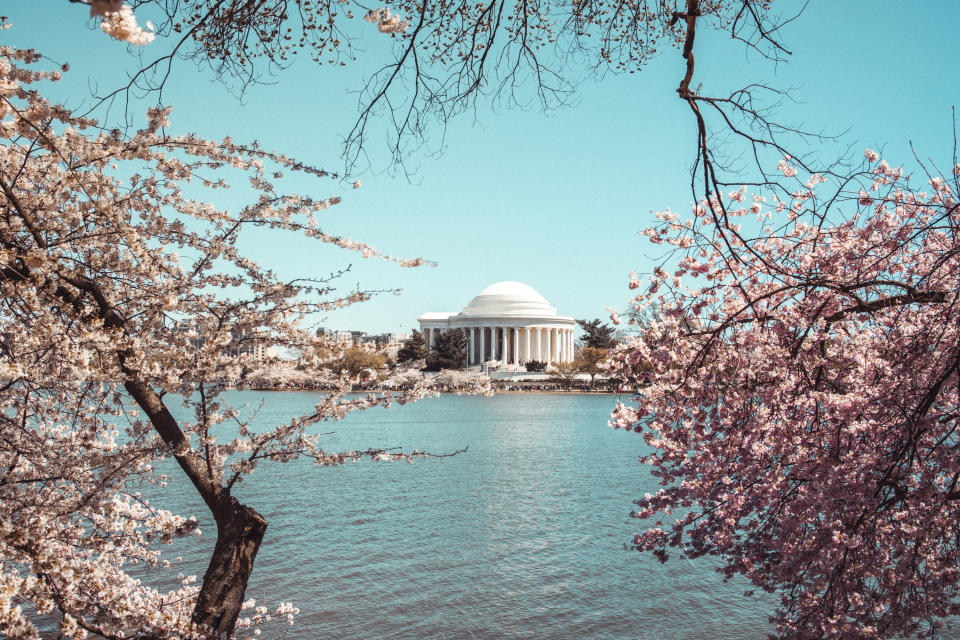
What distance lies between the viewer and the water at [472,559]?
1044 cm

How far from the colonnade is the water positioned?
250 feet

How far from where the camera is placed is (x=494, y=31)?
3562 mm

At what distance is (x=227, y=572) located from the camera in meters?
4.48

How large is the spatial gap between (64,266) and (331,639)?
724 cm

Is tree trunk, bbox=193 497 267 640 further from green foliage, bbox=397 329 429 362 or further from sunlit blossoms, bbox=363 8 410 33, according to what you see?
green foliage, bbox=397 329 429 362

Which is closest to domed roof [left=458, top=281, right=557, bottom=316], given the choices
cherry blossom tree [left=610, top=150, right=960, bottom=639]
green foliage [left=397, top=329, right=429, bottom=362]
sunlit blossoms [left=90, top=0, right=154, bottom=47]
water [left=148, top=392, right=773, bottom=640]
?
green foliage [left=397, top=329, right=429, bottom=362]

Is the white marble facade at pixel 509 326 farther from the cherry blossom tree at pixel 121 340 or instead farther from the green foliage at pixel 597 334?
the cherry blossom tree at pixel 121 340

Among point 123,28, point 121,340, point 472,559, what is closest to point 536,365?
point 472,559

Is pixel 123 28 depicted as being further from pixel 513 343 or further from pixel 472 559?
pixel 513 343

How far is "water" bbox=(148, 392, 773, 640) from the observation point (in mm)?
10438

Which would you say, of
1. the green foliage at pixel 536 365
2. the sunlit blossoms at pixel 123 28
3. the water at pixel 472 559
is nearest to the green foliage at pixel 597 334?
the green foliage at pixel 536 365

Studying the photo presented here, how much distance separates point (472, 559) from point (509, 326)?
87824 mm

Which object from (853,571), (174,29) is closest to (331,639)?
(853,571)

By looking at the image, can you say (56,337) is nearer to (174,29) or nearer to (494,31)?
(174,29)
